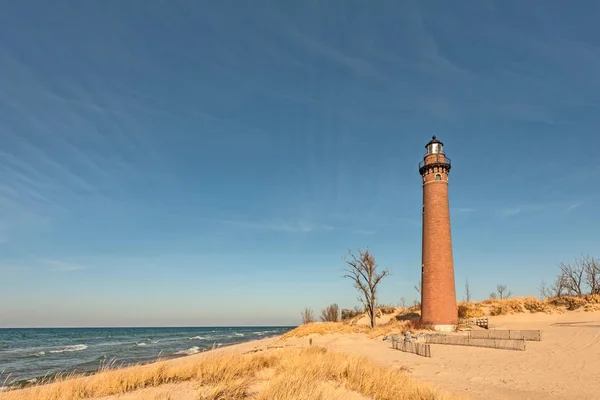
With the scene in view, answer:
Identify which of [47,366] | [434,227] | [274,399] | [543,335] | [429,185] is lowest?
[47,366]

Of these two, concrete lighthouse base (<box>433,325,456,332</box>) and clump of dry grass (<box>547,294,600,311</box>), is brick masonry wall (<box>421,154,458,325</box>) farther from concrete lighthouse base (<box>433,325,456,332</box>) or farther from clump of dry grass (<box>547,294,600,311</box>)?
clump of dry grass (<box>547,294,600,311</box>)

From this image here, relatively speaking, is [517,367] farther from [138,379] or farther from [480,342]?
[138,379]

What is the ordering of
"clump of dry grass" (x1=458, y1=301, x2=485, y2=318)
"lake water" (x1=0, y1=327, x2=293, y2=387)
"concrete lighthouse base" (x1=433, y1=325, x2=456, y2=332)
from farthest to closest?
"clump of dry grass" (x1=458, y1=301, x2=485, y2=318) < "concrete lighthouse base" (x1=433, y1=325, x2=456, y2=332) < "lake water" (x1=0, y1=327, x2=293, y2=387)

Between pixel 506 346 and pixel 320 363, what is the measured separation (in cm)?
1505

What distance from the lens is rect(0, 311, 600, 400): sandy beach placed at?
9.61 m

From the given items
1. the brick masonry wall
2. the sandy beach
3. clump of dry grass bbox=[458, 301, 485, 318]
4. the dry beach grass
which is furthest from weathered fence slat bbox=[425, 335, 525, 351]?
clump of dry grass bbox=[458, 301, 485, 318]

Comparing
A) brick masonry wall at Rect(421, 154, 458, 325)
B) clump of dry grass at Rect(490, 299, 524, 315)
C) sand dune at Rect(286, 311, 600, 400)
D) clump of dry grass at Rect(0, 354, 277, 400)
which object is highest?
brick masonry wall at Rect(421, 154, 458, 325)

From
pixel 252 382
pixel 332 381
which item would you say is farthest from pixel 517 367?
pixel 252 382

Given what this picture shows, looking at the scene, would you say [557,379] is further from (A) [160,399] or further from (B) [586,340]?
(A) [160,399]

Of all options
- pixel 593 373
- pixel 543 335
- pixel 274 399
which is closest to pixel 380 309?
pixel 543 335

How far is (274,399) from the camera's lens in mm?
7270

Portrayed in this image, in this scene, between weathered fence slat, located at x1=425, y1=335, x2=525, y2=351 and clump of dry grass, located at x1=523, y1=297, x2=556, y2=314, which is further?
clump of dry grass, located at x1=523, y1=297, x2=556, y2=314

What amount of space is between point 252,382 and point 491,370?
39.5 feet

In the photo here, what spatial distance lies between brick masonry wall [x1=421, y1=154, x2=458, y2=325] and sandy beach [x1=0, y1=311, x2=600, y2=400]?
7.13 meters
